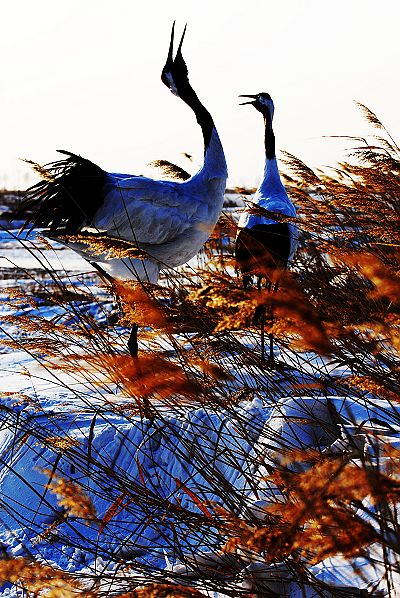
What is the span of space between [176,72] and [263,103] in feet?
3.83

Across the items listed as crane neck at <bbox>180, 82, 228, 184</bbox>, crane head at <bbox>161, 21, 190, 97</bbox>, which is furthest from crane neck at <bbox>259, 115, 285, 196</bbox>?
crane head at <bbox>161, 21, 190, 97</bbox>

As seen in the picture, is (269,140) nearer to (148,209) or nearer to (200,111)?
(200,111)

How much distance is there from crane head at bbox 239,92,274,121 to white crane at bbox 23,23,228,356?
2.01m

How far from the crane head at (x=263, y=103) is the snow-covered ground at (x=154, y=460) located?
3.24 metres

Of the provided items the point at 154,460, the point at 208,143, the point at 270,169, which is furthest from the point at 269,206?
the point at 154,460

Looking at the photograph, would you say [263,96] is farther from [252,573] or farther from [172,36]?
[252,573]

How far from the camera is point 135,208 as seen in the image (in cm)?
485

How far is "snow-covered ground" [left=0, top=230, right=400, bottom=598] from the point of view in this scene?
1822mm

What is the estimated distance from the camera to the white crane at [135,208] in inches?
190

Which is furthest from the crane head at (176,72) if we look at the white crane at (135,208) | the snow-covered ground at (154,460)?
the snow-covered ground at (154,460)

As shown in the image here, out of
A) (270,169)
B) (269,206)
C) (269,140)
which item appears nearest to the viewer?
(269,206)

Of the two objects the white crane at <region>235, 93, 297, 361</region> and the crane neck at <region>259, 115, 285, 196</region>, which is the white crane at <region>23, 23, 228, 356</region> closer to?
the white crane at <region>235, 93, 297, 361</region>

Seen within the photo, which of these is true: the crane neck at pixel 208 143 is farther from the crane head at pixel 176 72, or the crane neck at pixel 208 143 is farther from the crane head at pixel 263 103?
the crane head at pixel 263 103

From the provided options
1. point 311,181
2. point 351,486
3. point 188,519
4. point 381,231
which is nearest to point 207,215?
point 311,181
